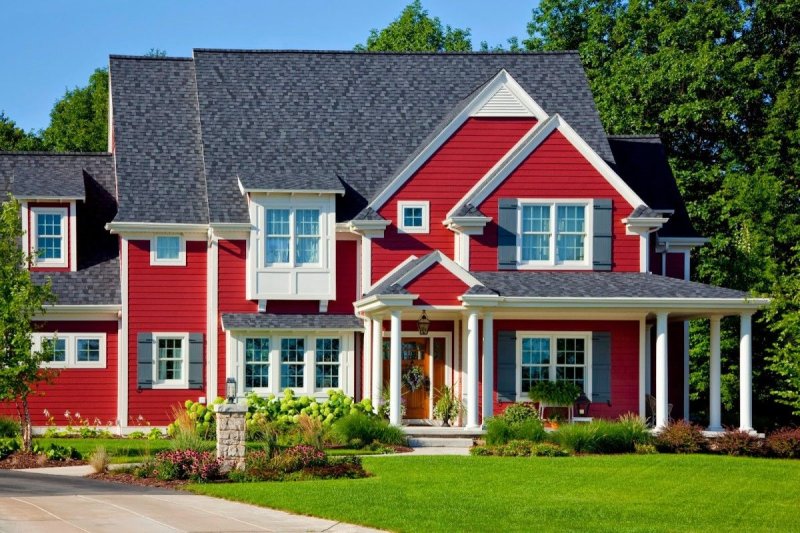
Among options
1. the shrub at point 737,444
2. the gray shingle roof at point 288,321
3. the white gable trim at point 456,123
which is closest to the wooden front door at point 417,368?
the gray shingle roof at point 288,321

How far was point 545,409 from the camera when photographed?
110 feet

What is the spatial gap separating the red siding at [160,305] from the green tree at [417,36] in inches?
985

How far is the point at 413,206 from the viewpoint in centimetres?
3459

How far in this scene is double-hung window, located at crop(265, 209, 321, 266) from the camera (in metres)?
34.6

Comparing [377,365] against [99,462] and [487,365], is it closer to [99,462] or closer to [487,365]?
[487,365]

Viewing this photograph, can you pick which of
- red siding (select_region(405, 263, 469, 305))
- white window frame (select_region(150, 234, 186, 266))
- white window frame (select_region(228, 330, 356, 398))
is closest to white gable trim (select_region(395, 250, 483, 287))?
red siding (select_region(405, 263, 469, 305))

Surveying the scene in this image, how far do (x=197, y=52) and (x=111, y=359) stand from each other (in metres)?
8.86

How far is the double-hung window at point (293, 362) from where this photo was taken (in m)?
34.8

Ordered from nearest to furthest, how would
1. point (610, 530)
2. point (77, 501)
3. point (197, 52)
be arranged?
point (610, 530), point (77, 501), point (197, 52)

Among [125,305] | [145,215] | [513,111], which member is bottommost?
[125,305]

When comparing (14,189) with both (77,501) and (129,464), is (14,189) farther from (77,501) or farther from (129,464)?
(77,501)

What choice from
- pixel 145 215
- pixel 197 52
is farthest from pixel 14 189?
→ pixel 197 52

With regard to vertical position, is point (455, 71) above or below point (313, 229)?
above

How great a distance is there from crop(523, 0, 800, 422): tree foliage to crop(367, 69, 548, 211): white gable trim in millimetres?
9160
